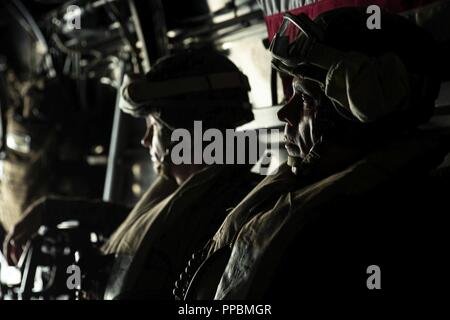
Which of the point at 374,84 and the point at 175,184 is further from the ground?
the point at 374,84

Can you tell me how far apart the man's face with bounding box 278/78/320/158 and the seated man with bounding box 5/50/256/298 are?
33 centimetres

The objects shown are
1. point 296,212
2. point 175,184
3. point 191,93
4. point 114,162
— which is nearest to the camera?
point 296,212

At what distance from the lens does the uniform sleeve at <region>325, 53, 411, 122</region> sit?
110cm

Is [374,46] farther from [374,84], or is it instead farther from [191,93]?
[191,93]

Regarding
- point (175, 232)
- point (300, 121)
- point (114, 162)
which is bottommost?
point (114, 162)

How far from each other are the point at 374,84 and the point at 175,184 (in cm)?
81

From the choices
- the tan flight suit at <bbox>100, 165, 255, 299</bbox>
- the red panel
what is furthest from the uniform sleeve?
the tan flight suit at <bbox>100, 165, 255, 299</bbox>

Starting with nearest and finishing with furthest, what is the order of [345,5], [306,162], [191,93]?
[306,162] → [345,5] → [191,93]

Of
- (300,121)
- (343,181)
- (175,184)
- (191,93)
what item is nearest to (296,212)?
(343,181)

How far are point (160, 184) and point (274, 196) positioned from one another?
24.2 inches

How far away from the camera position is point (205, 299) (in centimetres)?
123

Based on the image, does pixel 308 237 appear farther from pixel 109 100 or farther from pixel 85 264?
pixel 109 100

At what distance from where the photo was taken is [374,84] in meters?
1.10

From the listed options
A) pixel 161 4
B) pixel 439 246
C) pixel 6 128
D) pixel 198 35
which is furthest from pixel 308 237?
pixel 6 128
